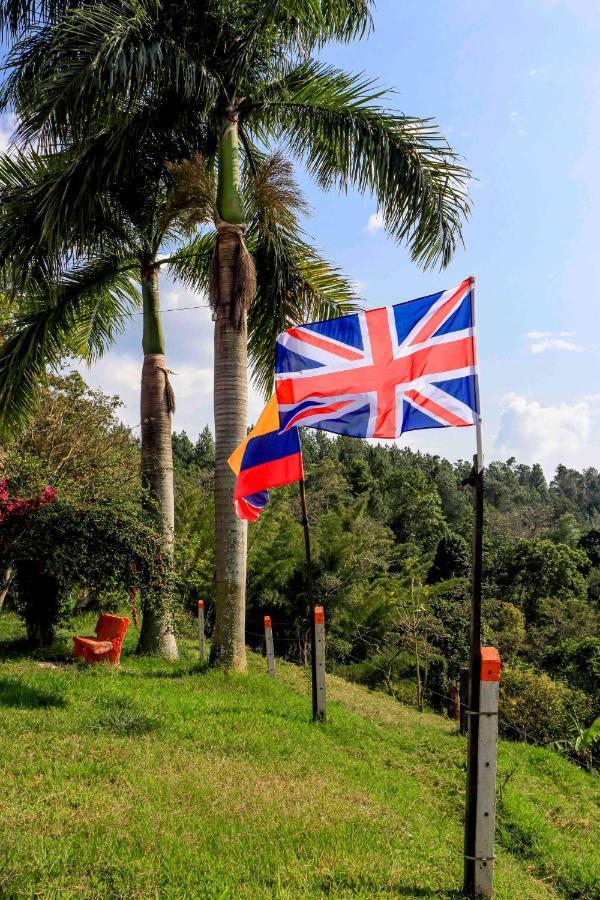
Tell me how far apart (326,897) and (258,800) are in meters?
1.25

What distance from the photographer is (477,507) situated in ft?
12.6

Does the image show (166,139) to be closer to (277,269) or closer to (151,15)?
(151,15)

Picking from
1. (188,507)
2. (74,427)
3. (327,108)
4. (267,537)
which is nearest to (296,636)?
(267,537)

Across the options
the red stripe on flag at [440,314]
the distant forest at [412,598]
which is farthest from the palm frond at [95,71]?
the distant forest at [412,598]

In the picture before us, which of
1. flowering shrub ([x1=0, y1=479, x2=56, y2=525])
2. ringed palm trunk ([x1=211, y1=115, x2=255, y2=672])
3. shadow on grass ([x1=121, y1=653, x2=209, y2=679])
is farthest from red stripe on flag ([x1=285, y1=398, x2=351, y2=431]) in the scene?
flowering shrub ([x1=0, y1=479, x2=56, y2=525])

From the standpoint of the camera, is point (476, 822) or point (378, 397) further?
point (378, 397)

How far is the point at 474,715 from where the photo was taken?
12.3 ft

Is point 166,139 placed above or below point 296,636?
above

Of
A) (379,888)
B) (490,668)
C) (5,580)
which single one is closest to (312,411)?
(490,668)

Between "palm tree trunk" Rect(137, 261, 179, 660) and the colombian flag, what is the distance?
11.4 ft

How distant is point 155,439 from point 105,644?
10.6 ft

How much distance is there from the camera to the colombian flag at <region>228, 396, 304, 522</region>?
689 centimetres

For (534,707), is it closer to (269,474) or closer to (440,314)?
(269,474)

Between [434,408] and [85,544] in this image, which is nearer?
[434,408]
